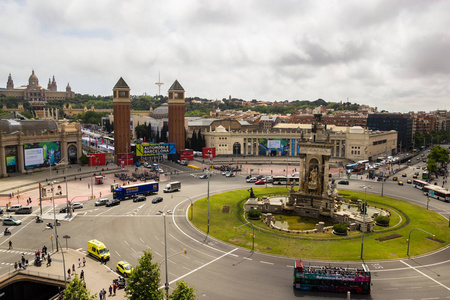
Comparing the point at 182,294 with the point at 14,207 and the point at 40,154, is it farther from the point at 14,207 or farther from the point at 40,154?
the point at 40,154

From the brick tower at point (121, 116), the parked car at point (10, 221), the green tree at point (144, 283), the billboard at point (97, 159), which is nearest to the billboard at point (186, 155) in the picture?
the brick tower at point (121, 116)

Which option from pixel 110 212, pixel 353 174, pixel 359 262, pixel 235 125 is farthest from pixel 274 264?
pixel 235 125

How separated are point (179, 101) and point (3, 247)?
9461 centimetres

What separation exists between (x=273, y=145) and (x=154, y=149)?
175 ft

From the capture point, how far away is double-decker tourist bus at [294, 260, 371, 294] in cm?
3822

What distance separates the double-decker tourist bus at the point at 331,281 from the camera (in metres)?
38.2

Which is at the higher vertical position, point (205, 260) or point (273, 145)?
point (273, 145)

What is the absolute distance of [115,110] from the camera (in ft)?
419

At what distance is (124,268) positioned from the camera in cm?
4153

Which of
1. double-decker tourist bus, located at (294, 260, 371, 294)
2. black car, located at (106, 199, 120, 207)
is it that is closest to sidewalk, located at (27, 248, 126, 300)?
double-decker tourist bus, located at (294, 260, 371, 294)

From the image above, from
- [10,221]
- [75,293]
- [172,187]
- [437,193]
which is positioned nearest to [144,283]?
[75,293]

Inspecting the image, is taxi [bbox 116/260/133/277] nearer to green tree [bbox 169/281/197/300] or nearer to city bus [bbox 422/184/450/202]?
green tree [bbox 169/281/197/300]

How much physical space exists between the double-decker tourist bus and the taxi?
20141mm

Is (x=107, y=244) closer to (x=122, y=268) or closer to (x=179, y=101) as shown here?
(x=122, y=268)
